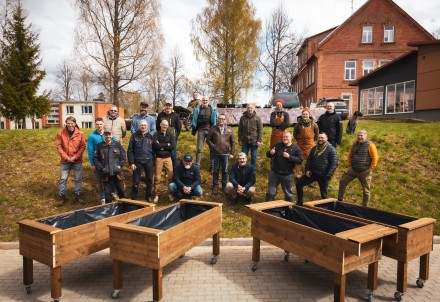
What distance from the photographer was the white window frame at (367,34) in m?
30.6

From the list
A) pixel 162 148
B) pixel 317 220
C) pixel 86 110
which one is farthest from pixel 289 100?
pixel 86 110

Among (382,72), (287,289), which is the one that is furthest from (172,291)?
(382,72)

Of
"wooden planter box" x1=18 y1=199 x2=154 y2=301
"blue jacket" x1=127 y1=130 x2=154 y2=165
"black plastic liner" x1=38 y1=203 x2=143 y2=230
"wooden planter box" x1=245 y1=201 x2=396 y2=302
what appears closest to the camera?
"wooden planter box" x1=245 y1=201 x2=396 y2=302

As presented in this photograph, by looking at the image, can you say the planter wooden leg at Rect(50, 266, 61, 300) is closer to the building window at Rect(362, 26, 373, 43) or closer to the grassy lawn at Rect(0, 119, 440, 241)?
the grassy lawn at Rect(0, 119, 440, 241)

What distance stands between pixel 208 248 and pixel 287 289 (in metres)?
2.07

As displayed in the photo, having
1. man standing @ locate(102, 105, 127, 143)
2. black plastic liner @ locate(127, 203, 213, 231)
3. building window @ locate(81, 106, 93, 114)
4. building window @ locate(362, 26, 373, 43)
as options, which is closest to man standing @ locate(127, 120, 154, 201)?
man standing @ locate(102, 105, 127, 143)

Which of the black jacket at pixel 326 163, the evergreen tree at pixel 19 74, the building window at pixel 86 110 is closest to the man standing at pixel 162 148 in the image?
the black jacket at pixel 326 163

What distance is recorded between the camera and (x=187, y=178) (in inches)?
304

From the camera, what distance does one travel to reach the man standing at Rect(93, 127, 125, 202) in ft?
24.5

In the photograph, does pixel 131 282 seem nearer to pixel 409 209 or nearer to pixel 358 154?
pixel 358 154

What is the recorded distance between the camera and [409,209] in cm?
822

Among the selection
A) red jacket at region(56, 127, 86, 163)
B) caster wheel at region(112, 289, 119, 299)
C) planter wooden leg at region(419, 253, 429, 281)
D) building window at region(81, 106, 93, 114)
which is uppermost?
building window at region(81, 106, 93, 114)

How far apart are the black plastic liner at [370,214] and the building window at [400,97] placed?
17.4 metres

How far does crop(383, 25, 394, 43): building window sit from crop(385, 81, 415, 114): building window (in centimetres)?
1031
